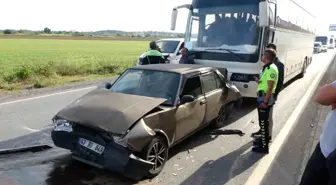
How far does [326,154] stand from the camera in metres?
2.52

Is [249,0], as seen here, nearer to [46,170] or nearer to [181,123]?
[181,123]

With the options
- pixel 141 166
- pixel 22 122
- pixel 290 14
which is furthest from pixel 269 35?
pixel 22 122

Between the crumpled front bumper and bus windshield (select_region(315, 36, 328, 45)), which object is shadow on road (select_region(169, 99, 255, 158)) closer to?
the crumpled front bumper

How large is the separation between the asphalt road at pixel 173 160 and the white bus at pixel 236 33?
56.4 inches

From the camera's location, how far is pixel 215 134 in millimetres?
6215

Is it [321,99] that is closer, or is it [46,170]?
[321,99]

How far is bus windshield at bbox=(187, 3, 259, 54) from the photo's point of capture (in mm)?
8430

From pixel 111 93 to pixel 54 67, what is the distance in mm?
11091

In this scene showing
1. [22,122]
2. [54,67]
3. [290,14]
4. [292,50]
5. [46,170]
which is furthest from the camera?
[54,67]

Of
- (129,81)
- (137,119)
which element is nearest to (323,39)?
(129,81)

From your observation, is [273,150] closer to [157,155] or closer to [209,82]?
[209,82]

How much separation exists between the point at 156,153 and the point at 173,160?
66cm

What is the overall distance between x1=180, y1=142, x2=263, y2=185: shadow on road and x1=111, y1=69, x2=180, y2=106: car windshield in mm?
1161

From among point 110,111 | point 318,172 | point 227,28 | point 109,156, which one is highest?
point 227,28
